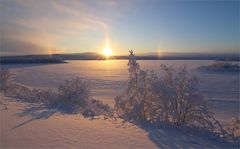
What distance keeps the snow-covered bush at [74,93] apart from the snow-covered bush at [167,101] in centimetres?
328

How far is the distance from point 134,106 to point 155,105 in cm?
67

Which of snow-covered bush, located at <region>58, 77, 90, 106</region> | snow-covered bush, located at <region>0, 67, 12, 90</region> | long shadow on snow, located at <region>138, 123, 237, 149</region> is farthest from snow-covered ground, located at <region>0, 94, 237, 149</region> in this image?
snow-covered bush, located at <region>0, 67, 12, 90</region>

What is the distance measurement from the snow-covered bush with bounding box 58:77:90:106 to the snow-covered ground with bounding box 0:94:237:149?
321cm

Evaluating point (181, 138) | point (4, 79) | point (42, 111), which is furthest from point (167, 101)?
point (4, 79)

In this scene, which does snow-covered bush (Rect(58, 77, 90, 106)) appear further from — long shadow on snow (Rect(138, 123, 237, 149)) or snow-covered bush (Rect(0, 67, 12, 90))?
snow-covered bush (Rect(0, 67, 12, 90))

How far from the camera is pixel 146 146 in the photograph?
618 cm

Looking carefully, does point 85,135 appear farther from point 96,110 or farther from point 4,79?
point 4,79

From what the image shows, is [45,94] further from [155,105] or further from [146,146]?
[146,146]

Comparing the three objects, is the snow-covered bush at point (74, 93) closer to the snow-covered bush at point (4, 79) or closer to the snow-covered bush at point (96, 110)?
the snow-covered bush at point (96, 110)

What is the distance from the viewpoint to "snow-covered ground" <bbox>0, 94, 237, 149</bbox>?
6.13 metres

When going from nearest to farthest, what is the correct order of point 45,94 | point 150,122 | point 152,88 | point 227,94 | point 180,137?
point 180,137 < point 150,122 < point 152,88 < point 45,94 < point 227,94

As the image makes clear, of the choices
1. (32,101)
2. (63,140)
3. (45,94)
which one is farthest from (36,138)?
(45,94)

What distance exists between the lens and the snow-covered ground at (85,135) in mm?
6133

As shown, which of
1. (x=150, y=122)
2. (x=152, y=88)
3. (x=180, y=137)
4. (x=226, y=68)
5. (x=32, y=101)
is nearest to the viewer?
(x=180, y=137)
